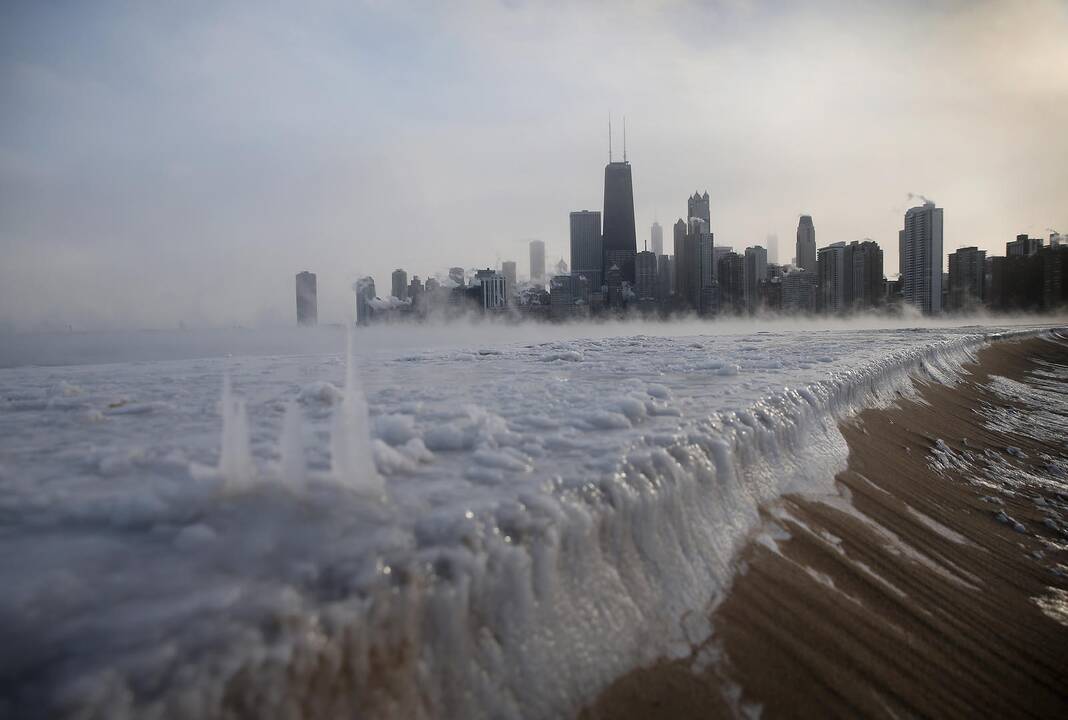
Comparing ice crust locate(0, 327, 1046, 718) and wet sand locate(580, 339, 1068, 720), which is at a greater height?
ice crust locate(0, 327, 1046, 718)

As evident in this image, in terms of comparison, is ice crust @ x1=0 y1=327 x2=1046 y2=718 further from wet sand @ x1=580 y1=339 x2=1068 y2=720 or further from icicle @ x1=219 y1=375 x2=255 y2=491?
wet sand @ x1=580 y1=339 x2=1068 y2=720

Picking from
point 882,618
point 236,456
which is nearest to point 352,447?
point 236,456

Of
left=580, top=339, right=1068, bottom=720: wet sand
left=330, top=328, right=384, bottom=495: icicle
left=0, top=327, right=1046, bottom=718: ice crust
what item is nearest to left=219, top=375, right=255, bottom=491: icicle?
left=0, top=327, right=1046, bottom=718: ice crust

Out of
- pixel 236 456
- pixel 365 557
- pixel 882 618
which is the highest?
pixel 236 456

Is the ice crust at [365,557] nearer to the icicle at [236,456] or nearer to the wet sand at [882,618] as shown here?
the icicle at [236,456]

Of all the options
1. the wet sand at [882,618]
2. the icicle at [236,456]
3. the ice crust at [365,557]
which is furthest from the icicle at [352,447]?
the wet sand at [882,618]

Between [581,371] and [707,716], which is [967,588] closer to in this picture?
[707,716]

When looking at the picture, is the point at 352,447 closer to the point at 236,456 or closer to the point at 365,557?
the point at 236,456
